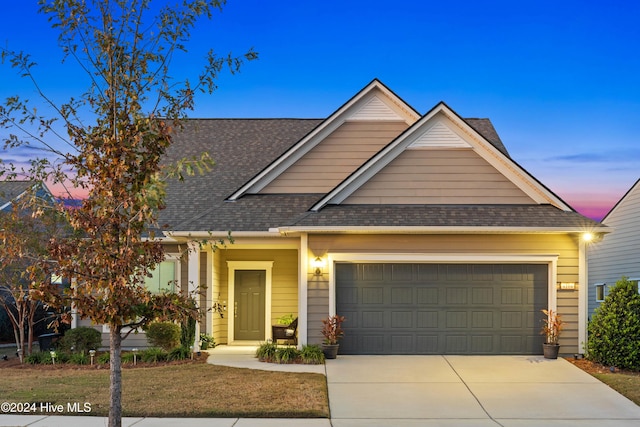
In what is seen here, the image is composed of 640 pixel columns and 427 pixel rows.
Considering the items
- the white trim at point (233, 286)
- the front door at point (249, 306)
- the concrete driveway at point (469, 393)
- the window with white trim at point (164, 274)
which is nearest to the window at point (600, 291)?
the concrete driveway at point (469, 393)

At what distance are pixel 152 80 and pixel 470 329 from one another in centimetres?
1100

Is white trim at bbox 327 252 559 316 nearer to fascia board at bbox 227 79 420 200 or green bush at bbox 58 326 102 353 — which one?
fascia board at bbox 227 79 420 200

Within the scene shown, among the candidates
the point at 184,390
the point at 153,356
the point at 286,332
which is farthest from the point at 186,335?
the point at 184,390

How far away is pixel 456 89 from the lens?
24.5m

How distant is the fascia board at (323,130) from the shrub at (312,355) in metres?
4.98

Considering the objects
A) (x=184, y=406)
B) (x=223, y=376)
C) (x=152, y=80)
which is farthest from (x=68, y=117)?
(x=223, y=376)

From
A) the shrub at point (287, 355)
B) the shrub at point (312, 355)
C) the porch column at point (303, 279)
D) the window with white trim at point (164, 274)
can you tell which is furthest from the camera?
the window with white trim at point (164, 274)

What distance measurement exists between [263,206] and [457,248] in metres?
5.14

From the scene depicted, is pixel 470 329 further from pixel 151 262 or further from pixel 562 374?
pixel 151 262

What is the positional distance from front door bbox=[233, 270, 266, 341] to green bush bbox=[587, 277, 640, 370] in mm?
8781

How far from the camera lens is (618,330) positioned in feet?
49.6

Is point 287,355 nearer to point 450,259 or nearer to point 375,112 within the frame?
point 450,259

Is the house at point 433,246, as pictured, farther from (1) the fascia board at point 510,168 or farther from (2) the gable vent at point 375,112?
(2) the gable vent at point 375,112

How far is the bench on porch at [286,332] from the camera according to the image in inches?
730
